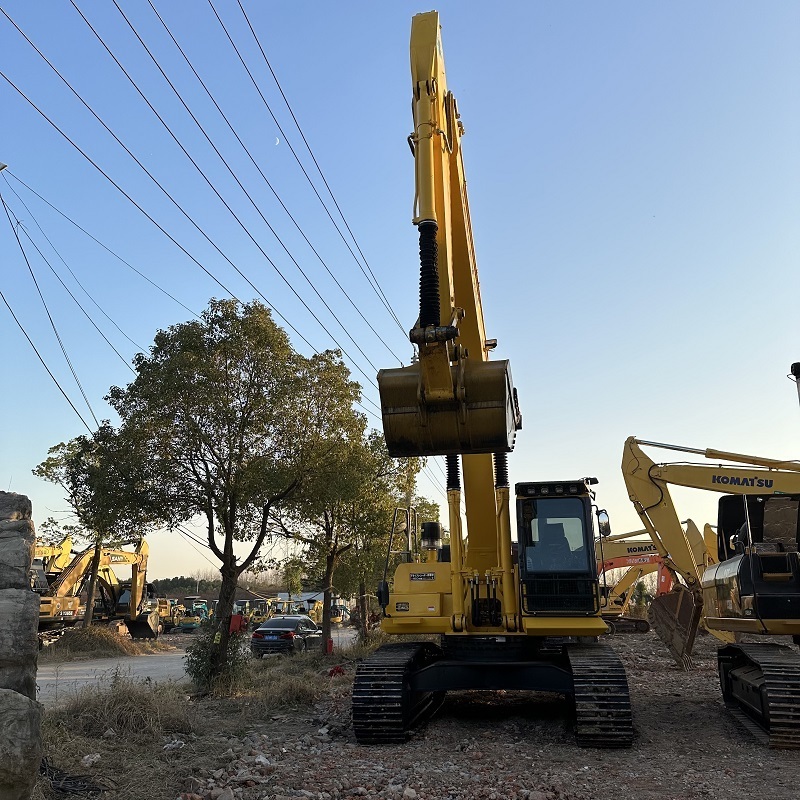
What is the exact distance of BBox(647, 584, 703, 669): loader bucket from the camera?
635 inches

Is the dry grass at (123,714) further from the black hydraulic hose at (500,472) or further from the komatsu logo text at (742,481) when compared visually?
the komatsu logo text at (742,481)

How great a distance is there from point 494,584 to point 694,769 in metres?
3.51

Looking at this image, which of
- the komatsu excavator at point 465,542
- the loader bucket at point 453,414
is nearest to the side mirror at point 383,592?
the komatsu excavator at point 465,542

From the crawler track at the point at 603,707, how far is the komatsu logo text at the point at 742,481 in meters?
7.82

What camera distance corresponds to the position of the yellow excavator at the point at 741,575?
28.8 feet

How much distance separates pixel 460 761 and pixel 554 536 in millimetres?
3259

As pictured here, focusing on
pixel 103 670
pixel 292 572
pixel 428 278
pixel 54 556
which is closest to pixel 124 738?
pixel 428 278

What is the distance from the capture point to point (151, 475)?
13.9 m

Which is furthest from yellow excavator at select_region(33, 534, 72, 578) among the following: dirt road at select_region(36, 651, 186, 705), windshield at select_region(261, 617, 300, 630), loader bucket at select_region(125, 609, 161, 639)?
windshield at select_region(261, 617, 300, 630)

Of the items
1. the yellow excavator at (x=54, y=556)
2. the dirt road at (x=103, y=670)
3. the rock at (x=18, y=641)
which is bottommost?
the dirt road at (x=103, y=670)

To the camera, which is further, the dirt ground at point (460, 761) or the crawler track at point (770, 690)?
the crawler track at point (770, 690)

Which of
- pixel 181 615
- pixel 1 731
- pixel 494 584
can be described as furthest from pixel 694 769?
pixel 181 615

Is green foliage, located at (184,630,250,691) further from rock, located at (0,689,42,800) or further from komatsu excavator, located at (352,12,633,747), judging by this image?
rock, located at (0,689,42,800)

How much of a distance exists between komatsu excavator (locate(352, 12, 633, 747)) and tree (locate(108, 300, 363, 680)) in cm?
373
